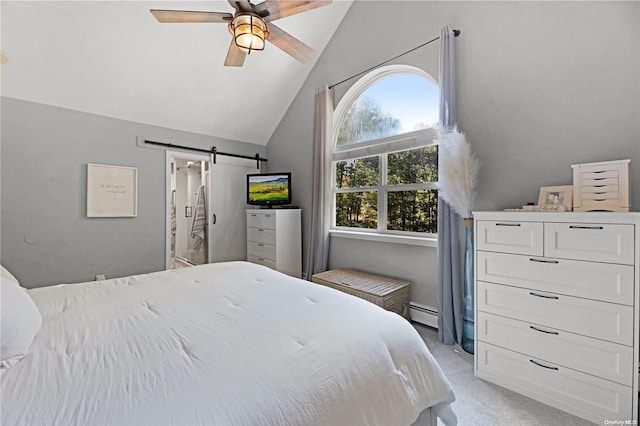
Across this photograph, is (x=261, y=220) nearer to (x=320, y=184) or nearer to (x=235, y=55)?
(x=320, y=184)

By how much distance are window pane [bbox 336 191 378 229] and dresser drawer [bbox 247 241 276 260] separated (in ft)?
3.09

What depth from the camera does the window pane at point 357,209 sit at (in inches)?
125

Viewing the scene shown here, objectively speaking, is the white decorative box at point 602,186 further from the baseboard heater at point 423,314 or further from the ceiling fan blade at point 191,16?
the ceiling fan blade at point 191,16

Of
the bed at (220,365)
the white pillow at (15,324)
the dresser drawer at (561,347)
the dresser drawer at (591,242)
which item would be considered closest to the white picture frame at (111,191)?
the bed at (220,365)

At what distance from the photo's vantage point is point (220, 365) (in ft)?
2.67

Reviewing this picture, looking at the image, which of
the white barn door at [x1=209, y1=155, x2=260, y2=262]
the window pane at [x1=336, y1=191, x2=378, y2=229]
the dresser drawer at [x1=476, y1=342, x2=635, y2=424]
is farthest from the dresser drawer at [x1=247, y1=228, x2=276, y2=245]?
the dresser drawer at [x1=476, y1=342, x2=635, y2=424]

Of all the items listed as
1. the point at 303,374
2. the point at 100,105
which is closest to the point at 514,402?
the point at 303,374

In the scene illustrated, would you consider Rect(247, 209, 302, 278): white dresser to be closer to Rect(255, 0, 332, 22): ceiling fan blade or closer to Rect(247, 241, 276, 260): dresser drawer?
Rect(247, 241, 276, 260): dresser drawer

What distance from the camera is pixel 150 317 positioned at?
1.17 metres

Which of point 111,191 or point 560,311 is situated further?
point 111,191

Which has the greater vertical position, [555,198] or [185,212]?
[555,198]

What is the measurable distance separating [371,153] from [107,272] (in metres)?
3.36

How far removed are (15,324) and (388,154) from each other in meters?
2.96

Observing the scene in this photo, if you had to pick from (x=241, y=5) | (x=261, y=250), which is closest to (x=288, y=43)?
(x=241, y=5)
